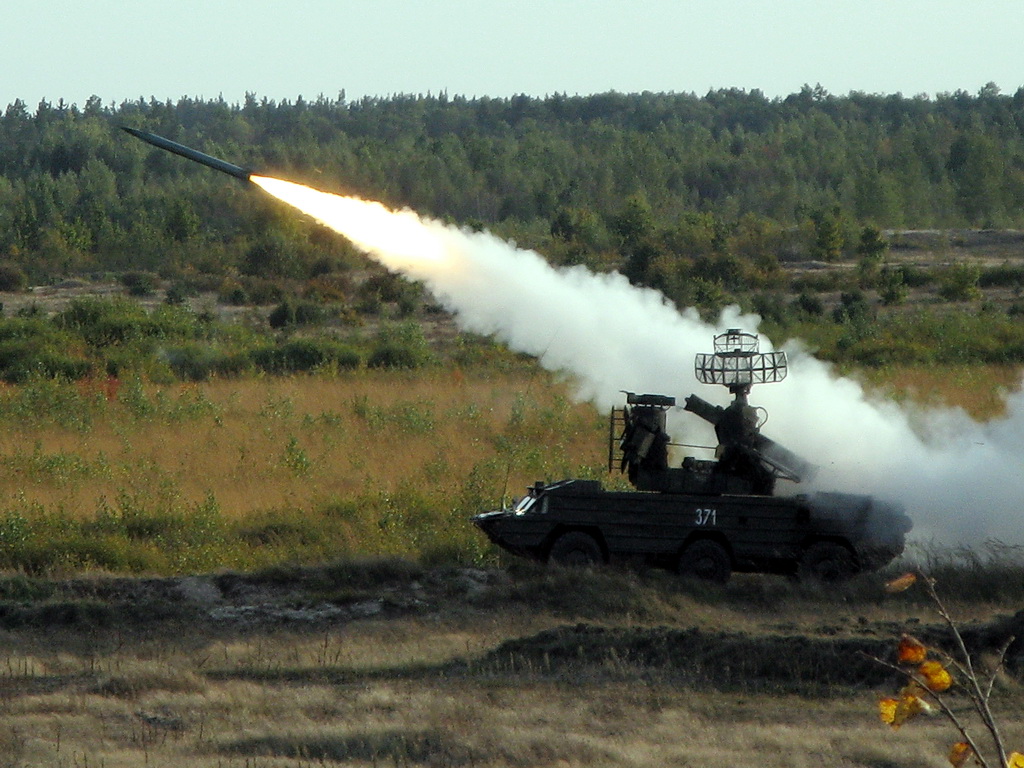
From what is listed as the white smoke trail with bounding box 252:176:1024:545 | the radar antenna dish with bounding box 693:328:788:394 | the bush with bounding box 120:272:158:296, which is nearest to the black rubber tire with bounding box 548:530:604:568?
the radar antenna dish with bounding box 693:328:788:394

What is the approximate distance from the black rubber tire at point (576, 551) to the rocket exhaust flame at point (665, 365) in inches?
109

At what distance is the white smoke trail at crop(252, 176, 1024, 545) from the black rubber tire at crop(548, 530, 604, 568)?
2.73 meters

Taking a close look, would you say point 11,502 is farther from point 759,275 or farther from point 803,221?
point 803,221

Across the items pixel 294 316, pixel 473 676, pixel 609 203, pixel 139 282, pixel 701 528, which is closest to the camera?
pixel 473 676

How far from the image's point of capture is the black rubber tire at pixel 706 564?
14.9m

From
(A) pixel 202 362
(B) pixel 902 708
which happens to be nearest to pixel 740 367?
(B) pixel 902 708

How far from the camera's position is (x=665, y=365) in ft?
57.5

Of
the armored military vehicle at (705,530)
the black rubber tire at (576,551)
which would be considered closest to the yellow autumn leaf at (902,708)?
the armored military vehicle at (705,530)

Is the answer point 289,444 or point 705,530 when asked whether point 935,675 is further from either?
point 289,444

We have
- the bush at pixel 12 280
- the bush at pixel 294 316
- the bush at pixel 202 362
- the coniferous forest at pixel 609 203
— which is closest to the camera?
the bush at pixel 202 362

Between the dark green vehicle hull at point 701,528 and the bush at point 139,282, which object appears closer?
the dark green vehicle hull at point 701,528

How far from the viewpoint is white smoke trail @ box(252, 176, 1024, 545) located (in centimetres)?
1619

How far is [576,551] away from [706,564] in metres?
1.25

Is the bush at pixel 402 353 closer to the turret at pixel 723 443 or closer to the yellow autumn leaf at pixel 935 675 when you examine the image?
the turret at pixel 723 443
